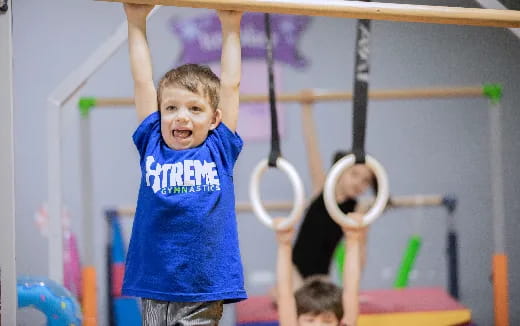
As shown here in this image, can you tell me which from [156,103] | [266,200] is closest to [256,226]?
[266,200]

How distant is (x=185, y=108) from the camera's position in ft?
5.58

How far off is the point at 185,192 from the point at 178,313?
0.95 ft

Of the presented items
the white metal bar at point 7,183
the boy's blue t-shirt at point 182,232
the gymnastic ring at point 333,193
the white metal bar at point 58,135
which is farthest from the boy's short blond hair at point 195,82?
the white metal bar at point 58,135

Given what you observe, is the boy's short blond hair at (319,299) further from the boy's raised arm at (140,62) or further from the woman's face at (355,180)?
the boy's raised arm at (140,62)

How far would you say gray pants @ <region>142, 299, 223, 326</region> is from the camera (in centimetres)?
168

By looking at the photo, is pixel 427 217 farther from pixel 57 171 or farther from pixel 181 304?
pixel 181 304

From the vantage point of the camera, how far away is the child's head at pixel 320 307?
2.71m

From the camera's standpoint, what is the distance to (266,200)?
396cm

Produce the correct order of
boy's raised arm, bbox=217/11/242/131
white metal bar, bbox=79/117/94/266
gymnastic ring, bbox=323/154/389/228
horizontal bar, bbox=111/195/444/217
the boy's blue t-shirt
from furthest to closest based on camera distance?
1. horizontal bar, bbox=111/195/444/217
2. white metal bar, bbox=79/117/94/266
3. gymnastic ring, bbox=323/154/389/228
4. boy's raised arm, bbox=217/11/242/131
5. the boy's blue t-shirt

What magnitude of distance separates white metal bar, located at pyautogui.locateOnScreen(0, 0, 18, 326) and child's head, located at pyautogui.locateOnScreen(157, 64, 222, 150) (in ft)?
1.21

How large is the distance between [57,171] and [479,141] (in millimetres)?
2589

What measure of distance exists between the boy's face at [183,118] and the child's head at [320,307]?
48.2 inches

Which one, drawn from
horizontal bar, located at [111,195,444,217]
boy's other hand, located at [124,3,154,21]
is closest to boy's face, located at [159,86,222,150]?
boy's other hand, located at [124,3,154,21]

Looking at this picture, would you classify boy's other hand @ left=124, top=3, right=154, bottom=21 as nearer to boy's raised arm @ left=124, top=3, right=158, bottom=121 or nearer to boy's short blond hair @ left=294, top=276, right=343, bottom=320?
boy's raised arm @ left=124, top=3, right=158, bottom=121
